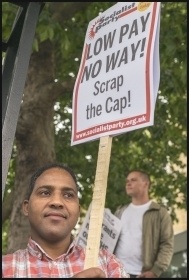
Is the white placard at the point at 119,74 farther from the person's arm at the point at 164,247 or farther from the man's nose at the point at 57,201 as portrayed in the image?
the person's arm at the point at 164,247

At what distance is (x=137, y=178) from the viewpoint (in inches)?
207

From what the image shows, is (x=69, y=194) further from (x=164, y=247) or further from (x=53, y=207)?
(x=164, y=247)

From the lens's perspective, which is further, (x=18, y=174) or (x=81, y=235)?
(x=18, y=174)

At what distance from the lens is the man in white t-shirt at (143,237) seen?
4.96 metres

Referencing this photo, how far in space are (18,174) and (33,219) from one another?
15.1 ft

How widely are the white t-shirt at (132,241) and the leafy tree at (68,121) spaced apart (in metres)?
1.64

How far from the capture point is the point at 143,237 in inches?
196

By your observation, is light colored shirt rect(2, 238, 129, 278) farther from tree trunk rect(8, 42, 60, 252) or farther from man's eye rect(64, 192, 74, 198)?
tree trunk rect(8, 42, 60, 252)

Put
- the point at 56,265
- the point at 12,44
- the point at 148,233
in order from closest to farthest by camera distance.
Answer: the point at 56,265, the point at 12,44, the point at 148,233

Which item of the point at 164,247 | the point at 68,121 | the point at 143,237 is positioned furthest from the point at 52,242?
the point at 68,121

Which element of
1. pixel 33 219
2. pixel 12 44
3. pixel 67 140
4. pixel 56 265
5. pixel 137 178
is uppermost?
pixel 67 140

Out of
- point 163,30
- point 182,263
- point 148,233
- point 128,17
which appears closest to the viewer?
point 128,17

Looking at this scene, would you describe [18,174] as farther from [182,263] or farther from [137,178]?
[182,263]

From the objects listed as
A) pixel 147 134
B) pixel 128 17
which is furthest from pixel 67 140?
pixel 128 17
